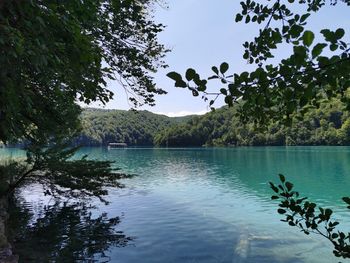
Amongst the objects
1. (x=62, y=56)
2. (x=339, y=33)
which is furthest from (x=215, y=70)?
(x=62, y=56)

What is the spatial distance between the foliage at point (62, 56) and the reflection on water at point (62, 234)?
4035 mm

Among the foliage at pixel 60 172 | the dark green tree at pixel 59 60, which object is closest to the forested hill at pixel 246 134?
the foliage at pixel 60 172

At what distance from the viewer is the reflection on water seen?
1152cm

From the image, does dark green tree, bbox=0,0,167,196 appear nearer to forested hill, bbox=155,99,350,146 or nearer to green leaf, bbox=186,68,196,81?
green leaf, bbox=186,68,196,81

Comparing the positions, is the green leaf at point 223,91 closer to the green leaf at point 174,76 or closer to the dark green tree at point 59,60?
the green leaf at point 174,76

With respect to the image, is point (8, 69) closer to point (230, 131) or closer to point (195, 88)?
point (195, 88)

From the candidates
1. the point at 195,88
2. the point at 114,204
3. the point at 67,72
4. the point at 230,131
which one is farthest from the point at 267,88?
the point at 230,131

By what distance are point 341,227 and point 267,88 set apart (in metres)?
17.8

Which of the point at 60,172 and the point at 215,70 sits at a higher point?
the point at 215,70

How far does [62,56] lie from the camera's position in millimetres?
4684

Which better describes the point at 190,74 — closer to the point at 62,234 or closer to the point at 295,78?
the point at 295,78

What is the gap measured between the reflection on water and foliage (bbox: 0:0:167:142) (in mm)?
4035

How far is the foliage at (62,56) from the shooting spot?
Answer: 3256 millimetres

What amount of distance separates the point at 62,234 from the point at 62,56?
11.5 meters
